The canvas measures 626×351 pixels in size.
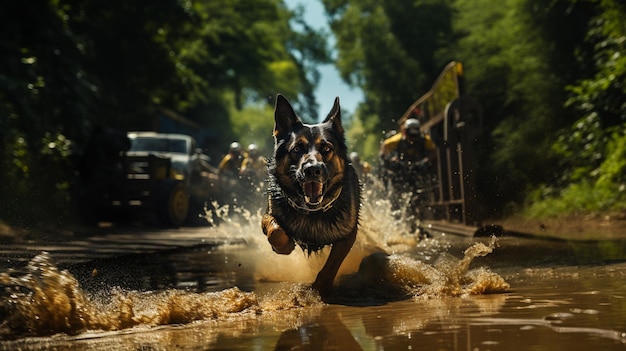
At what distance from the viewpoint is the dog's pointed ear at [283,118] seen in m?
7.59

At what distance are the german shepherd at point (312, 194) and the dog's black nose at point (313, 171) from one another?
0.03 metres

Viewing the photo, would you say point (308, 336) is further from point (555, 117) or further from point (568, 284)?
point (555, 117)

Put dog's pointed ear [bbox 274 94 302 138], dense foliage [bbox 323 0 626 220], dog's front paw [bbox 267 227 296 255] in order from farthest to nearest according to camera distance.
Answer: dense foliage [bbox 323 0 626 220]
dog's pointed ear [bbox 274 94 302 138]
dog's front paw [bbox 267 227 296 255]

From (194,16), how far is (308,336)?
1117 inches

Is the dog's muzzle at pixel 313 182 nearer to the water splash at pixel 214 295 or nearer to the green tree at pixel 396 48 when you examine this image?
the water splash at pixel 214 295

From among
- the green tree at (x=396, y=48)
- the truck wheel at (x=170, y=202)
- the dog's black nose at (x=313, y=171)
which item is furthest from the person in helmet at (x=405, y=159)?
the green tree at (x=396, y=48)

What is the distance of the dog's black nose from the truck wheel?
13295 millimetres

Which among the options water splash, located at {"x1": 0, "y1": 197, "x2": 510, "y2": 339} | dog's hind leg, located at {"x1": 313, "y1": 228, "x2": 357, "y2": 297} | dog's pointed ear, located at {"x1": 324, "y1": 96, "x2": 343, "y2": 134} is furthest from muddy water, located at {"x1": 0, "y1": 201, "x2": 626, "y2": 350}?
dog's pointed ear, located at {"x1": 324, "y1": 96, "x2": 343, "y2": 134}

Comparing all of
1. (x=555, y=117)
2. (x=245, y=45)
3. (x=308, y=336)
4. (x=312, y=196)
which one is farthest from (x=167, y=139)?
(x=245, y=45)

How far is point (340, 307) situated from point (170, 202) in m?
14.2

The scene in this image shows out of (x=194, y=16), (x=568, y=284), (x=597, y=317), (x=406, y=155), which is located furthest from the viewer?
(x=194, y=16)

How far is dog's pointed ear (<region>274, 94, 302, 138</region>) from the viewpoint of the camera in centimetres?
759

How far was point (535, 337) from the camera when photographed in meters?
4.54

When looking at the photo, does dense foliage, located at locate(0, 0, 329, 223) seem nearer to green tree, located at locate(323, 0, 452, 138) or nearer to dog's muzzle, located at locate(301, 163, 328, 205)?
green tree, located at locate(323, 0, 452, 138)
